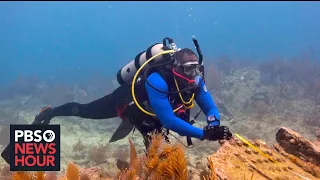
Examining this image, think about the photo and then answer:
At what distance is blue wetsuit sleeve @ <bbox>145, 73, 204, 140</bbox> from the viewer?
429cm

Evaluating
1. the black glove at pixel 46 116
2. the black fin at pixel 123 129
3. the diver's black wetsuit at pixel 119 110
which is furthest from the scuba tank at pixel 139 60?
the black glove at pixel 46 116

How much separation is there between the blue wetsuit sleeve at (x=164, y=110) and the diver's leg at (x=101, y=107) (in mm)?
1360

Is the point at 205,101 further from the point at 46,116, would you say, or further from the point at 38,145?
the point at 46,116

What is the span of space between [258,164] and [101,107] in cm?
380

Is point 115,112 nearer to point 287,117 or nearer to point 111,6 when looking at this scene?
point 287,117

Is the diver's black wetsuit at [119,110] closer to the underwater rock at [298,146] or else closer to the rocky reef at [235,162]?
the rocky reef at [235,162]

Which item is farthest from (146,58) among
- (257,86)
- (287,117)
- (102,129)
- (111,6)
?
(111,6)

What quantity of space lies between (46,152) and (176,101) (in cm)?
212

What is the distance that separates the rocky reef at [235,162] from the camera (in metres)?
3.02

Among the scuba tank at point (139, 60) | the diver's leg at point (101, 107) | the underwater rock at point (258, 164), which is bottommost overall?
the underwater rock at point (258, 164)

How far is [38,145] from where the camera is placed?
3.81 metres

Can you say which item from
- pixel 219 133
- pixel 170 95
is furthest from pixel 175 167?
pixel 170 95

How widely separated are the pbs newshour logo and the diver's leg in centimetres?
218

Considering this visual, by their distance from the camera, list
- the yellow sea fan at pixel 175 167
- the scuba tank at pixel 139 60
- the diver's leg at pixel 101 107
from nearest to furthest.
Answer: the yellow sea fan at pixel 175 167 → the scuba tank at pixel 139 60 → the diver's leg at pixel 101 107
